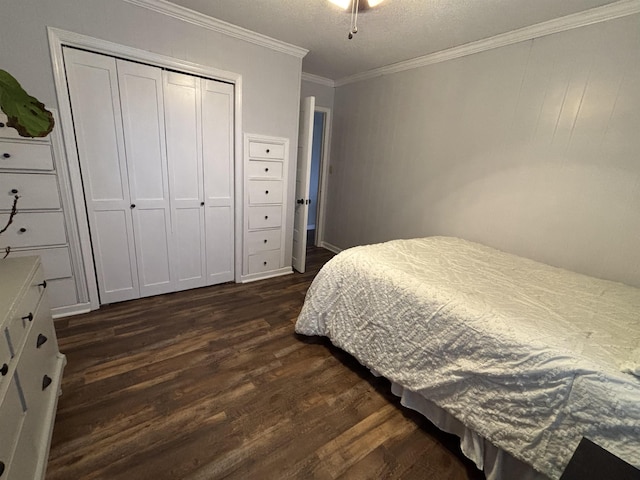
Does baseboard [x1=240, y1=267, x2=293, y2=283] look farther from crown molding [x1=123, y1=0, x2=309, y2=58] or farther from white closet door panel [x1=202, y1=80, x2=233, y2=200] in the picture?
crown molding [x1=123, y1=0, x2=309, y2=58]

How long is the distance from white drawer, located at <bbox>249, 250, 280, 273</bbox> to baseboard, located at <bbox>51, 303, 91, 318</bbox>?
144 centimetres

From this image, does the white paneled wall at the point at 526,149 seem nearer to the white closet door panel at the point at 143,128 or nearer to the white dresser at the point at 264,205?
the white dresser at the point at 264,205

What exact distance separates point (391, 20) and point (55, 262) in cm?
320

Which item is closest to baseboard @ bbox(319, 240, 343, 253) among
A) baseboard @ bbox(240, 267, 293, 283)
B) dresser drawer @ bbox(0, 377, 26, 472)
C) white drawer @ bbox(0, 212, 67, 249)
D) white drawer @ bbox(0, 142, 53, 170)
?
baseboard @ bbox(240, 267, 293, 283)

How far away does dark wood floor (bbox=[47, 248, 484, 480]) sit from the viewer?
1.23 metres

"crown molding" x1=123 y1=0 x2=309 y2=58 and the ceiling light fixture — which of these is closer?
the ceiling light fixture

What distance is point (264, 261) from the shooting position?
10.4 ft

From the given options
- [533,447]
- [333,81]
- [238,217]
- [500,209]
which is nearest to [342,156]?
[333,81]

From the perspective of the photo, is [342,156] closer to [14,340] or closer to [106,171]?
[106,171]

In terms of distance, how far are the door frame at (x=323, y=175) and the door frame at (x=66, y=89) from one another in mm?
1701

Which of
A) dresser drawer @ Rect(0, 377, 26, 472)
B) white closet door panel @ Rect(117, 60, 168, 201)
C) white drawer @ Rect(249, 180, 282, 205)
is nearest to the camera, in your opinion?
dresser drawer @ Rect(0, 377, 26, 472)

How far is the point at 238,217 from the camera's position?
2854 millimetres

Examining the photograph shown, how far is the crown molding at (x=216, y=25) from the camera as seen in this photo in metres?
2.08

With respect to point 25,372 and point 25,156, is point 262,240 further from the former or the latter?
point 25,372
